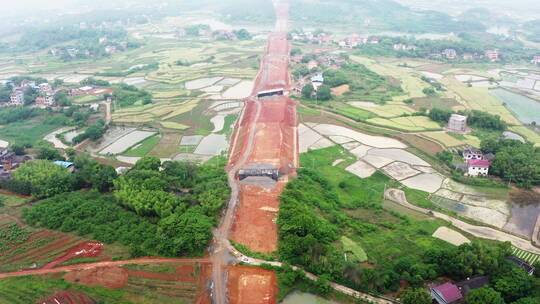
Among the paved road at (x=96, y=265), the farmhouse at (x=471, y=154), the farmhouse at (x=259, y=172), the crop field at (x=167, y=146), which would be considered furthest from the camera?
the crop field at (x=167, y=146)

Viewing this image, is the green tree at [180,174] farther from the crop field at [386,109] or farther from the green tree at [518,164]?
the crop field at [386,109]

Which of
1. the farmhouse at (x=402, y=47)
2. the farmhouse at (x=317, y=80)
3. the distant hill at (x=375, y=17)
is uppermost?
the distant hill at (x=375, y=17)

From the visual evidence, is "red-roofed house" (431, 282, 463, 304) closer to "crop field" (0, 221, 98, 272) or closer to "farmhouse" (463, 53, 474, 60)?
"crop field" (0, 221, 98, 272)

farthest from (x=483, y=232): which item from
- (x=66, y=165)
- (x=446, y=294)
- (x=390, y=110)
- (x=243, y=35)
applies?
(x=243, y=35)

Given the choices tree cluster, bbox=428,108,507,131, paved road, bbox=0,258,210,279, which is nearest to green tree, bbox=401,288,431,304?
paved road, bbox=0,258,210,279

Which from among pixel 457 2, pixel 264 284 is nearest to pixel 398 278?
pixel 264 284

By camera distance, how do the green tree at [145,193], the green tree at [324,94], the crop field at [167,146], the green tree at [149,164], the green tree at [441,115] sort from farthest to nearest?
the green tree at [324,94] → the green tree at [441,115] → the crop field at [167,146] → the green tree at [149,164] → the green tree at [145,193]

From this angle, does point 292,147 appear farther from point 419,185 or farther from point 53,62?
point 53,62

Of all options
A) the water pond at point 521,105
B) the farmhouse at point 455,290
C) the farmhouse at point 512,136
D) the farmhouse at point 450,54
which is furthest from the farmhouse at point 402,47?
the farmhouse at point 455,290

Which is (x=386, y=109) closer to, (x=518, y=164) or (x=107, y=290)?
(x=518, y=164)
